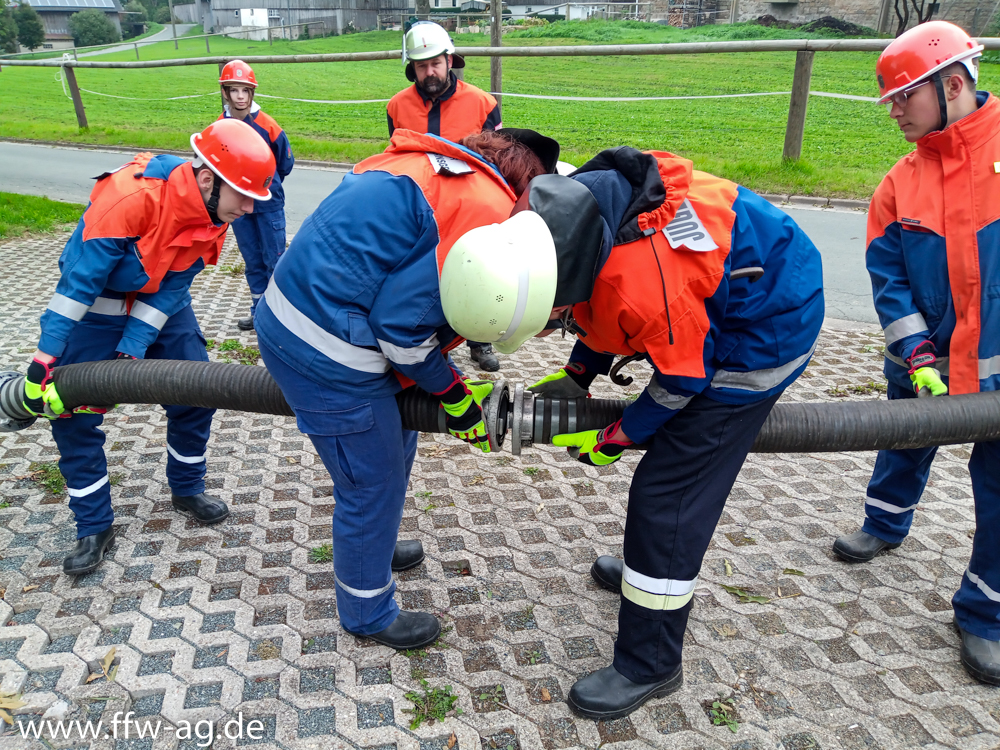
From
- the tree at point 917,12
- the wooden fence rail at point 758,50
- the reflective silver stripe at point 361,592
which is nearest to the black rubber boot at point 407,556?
the reflective silver stripe at point 361,592

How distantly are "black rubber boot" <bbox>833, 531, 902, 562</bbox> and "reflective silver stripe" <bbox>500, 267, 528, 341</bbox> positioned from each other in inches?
85.8

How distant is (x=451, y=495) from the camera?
357cm

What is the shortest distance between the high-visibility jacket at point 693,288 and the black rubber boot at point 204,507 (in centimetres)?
209

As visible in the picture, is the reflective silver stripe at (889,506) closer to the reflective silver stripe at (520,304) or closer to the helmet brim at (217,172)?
the reflective silver stripe at (520,304)

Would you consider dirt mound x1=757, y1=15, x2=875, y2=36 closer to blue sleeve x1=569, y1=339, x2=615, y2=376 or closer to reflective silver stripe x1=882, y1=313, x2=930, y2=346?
reflective silver stripe x1=882, y1=313, x2=930, y2=346

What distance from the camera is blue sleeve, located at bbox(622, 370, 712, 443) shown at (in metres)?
1.89

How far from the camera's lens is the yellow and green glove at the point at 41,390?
103 inches

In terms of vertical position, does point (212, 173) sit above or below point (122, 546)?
above

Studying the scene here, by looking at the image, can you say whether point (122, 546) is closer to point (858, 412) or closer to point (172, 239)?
point (172, 239)

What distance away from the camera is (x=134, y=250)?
8.75ft

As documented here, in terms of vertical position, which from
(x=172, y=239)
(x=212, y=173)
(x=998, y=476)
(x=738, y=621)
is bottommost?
(x=738, y=621)

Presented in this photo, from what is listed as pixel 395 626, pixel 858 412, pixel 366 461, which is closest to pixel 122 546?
pixel 395 626

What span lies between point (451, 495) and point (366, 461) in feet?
4.48

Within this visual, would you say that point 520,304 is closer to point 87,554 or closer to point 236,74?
point 87,554
